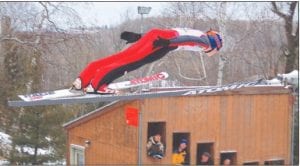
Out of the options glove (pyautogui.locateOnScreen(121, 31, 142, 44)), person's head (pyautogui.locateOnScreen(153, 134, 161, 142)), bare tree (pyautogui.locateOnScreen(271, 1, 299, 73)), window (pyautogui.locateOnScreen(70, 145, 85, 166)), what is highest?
bare tree (pyautogui.locateOnScreen(271, 1, 299, 73))

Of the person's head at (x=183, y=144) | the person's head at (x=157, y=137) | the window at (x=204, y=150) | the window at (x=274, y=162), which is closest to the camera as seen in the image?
the person's head at (x=157, y=137)

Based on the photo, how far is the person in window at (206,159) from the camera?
7.18m

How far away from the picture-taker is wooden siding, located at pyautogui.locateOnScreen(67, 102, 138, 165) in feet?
23.4

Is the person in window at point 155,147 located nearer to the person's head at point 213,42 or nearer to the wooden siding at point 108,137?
the wooden siding at point 108,137

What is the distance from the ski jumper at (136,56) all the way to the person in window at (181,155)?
2.73m

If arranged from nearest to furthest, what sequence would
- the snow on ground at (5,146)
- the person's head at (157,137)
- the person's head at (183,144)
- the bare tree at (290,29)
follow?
the person's head at (157,137)
the person's head at (183,144)
the bare tree at (290,29)
the snow on ground at (5,146)

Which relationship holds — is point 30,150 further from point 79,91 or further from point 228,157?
point 79,91

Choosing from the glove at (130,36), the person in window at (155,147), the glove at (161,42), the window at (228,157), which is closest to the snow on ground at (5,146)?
the person in window at (155,147)

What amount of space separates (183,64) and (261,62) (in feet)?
8.32

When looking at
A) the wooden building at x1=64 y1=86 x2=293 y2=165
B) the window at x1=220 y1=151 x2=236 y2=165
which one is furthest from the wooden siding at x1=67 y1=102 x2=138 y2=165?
the window at x1=220 y1=151 x2=236 y2=165

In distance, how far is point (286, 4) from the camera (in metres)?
7.98

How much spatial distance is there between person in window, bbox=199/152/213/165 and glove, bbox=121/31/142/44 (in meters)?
3.07

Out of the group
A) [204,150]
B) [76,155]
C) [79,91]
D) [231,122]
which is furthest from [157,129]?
[79,91]

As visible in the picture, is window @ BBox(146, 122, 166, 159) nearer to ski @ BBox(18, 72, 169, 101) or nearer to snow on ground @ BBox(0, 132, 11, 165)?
ski @ BBox(18, 72, 169, 101)
